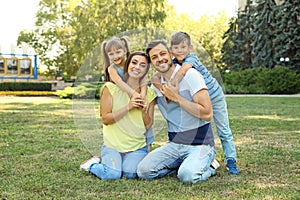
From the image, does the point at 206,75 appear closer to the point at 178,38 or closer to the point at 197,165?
the point at 178,38

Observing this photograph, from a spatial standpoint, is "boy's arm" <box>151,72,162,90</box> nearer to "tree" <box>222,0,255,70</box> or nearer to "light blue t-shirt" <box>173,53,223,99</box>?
"light blue t-shirt" <box>173,53,223,99</box>

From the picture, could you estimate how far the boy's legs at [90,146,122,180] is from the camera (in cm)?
413

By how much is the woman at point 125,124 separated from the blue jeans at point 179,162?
0.15 metres

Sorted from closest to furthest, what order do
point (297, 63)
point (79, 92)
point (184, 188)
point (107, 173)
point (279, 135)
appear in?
1. point (184, 188)
2. point (107, 173)
3. point (79, 92)
4. point (279, 135)
5. point (297, 63)

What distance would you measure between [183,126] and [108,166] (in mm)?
693

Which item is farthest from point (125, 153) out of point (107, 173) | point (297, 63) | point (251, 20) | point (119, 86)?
point (251, 20)

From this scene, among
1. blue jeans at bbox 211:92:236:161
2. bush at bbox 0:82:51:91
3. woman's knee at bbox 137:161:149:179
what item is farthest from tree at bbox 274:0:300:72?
woman's knee at bbox 137:161:149:179

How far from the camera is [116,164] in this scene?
421 cm

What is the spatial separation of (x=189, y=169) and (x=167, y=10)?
2675cm

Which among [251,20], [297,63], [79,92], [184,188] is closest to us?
[184,188]

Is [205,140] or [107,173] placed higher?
[205,140]

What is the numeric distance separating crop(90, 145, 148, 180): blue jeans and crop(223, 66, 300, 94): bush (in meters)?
19.1

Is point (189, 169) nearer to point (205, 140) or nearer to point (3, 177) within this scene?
point (205, 140)

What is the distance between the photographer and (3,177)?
4.19 meters
